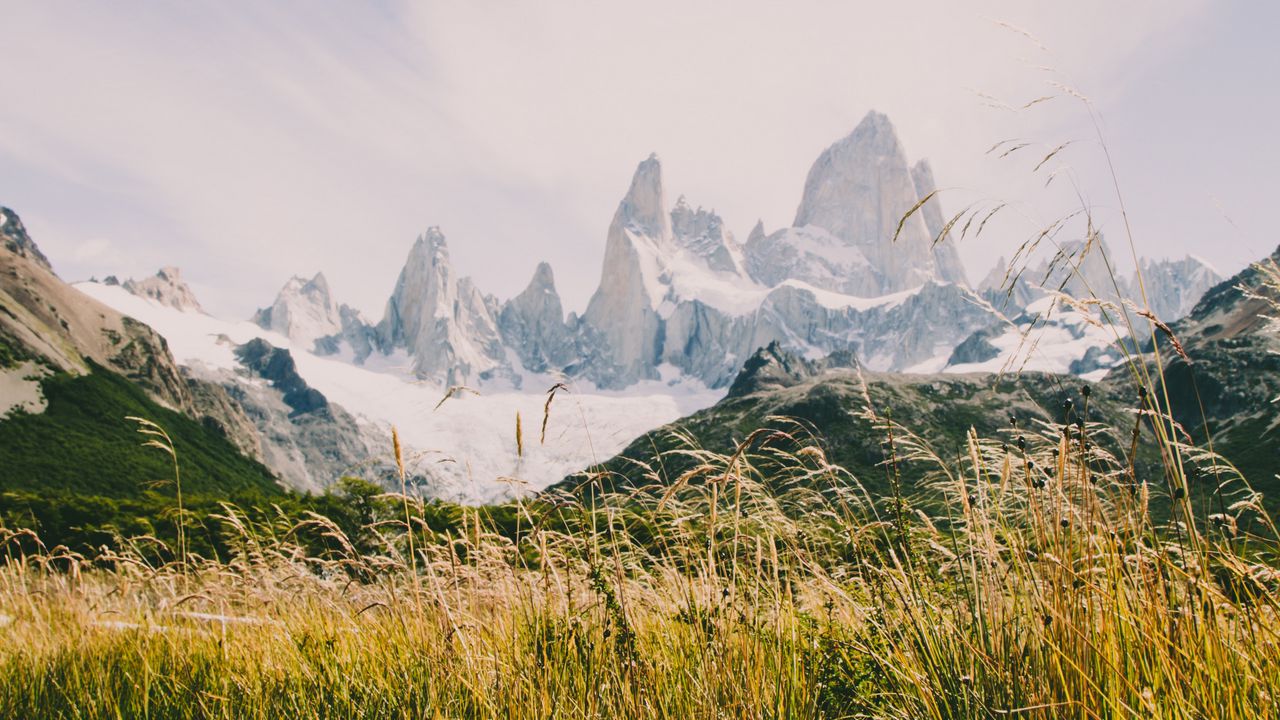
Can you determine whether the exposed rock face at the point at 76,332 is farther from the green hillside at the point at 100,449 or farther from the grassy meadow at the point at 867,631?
the grassy meadow at the point at 867,631

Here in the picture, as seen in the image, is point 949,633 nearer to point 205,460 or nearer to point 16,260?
point 205,460

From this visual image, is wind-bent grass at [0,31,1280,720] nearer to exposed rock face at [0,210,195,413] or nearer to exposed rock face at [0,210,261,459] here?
exposed rock face at [0,210,261,459]

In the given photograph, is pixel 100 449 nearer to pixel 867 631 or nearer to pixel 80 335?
pixel 80 335

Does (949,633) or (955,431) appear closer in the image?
(949,633)

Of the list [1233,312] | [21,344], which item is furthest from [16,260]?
[1233,312]

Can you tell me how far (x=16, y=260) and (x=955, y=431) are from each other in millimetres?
203566

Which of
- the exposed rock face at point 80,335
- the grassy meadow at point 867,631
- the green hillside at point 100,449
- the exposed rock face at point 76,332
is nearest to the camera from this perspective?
the grassy meadow at point 867,631

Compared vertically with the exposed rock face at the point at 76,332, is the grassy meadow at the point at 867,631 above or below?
below

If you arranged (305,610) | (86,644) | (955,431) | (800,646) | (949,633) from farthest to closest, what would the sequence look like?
(955,431)
(305,610)
(86,644)
(800,646)
(949,633)

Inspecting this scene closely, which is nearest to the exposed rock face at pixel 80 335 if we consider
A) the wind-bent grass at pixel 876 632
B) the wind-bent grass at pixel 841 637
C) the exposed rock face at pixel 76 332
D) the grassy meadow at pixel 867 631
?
the exposed rock face at pixel 76 332

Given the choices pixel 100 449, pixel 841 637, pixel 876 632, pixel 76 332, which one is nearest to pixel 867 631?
pixel 841 637

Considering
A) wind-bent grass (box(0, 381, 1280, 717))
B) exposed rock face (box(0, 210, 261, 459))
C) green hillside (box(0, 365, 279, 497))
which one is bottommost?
green hillside (box(0, 365, 279, 497))

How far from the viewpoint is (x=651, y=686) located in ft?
9.13

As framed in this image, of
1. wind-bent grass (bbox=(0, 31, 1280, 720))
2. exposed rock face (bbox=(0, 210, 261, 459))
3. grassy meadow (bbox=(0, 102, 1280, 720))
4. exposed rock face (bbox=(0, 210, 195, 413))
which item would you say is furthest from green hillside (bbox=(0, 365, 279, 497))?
wind-bent grass (bbox=(0, 31, 1280, 720))
